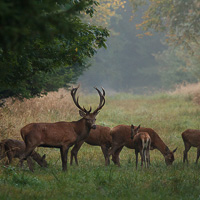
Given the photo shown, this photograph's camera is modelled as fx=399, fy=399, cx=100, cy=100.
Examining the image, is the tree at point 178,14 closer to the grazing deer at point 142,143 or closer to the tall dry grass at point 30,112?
the tall dry grass at point 30,112

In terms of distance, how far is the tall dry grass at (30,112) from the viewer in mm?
10916

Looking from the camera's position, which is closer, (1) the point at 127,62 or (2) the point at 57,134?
(2) the point at 57,134

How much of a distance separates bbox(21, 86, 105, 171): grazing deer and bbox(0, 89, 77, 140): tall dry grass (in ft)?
6.10

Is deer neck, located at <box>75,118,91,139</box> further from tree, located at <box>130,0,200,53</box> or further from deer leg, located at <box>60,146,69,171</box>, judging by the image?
tree, located at <box>130,0,200,53</box>

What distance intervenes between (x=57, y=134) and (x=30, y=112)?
18.4 feet

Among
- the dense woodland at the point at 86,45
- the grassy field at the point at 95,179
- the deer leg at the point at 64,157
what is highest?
the dense woodland at the point at 86,45

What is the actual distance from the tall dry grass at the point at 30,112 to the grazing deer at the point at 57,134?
1.86 metres

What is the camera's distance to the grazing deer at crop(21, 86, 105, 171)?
27.1ft

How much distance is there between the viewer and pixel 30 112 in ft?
45.8

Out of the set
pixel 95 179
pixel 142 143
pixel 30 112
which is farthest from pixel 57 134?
pixel 30 112

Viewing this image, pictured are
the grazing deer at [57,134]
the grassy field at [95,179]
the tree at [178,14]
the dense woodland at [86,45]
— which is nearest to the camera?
the dense woodland at [86,45]

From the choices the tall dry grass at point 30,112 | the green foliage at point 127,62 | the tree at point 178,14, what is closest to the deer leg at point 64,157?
the tall dry grass at point 30,112

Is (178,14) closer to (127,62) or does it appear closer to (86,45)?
(86,45)

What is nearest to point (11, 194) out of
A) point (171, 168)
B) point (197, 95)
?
point (171, 168)
